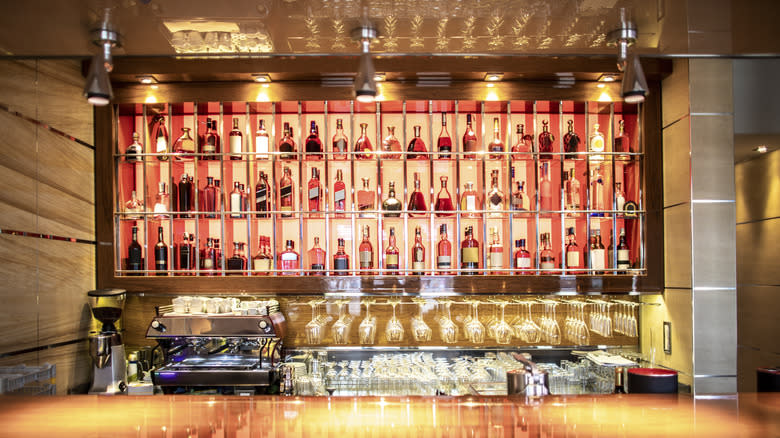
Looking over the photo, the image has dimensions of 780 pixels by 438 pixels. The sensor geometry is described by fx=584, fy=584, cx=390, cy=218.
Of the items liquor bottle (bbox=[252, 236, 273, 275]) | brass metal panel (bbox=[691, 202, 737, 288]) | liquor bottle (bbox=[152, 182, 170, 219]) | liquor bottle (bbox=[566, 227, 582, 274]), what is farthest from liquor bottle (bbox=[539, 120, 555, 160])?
liquor bottle (bbox=[152, 182, 170, 219])

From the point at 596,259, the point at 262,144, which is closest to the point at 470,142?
the point at 596,259

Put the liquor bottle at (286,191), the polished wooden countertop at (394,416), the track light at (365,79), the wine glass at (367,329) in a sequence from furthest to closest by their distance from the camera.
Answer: the liquor bottle at (286,191) → the wine glass at (367,329) → the track light at (365,79) → the polished wooden countertop at (394,416)

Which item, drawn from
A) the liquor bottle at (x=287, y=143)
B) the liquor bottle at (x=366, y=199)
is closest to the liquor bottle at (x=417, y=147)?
the liquor bottle at (x=366, y=199)

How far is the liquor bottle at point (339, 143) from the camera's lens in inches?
151

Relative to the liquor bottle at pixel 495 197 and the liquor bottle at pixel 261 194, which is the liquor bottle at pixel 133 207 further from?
the liquor bottle at pixel 495 197

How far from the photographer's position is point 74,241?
352cm

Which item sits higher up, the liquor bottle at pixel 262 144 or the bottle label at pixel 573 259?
the liquor bottle at pixel 262 144

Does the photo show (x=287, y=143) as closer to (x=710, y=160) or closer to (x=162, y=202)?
Result: (x=162, y=202)

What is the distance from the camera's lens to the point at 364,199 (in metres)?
3.86

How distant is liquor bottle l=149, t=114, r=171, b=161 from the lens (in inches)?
152

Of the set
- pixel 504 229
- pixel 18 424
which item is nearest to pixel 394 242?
pixel 504 229

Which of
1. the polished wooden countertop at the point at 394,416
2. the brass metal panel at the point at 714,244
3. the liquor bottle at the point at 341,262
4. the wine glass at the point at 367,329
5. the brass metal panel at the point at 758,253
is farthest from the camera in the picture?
the brass metal panel at the point at 758,253

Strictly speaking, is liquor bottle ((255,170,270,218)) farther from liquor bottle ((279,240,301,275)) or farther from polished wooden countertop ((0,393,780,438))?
polished wooden countertop ((0,393,780,438))

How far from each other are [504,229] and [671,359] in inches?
51.5
